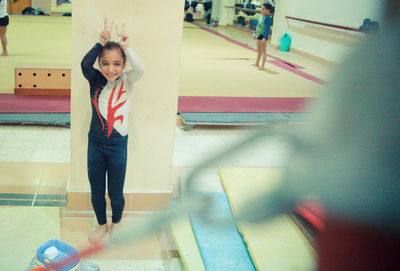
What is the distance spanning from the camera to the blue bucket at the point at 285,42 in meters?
11.1

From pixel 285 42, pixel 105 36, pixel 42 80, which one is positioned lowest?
pixel 42 80

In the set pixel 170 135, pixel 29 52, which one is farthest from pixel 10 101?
pixel 29 52

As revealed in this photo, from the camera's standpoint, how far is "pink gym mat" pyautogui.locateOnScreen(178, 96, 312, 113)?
16.9 feet

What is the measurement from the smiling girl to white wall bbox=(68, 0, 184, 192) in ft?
0.55

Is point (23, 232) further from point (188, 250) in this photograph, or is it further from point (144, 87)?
point (144, 87)

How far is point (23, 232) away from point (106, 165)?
75 cm

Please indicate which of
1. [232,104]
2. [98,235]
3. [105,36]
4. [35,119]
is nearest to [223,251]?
[98,235]

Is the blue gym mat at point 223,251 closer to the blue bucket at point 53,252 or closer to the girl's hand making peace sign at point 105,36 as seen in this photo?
the blue bucket at point 53,252

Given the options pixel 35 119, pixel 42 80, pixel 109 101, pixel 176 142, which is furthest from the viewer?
pixel 42 80

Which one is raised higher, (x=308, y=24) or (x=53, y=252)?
(x=308, y=24)

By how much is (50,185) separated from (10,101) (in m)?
2.18

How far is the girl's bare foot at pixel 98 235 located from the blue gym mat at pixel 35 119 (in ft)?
6.59

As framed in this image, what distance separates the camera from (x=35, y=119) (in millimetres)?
4445

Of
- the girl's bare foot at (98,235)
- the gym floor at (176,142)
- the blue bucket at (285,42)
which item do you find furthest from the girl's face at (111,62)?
the blue bucket at (285,42)
